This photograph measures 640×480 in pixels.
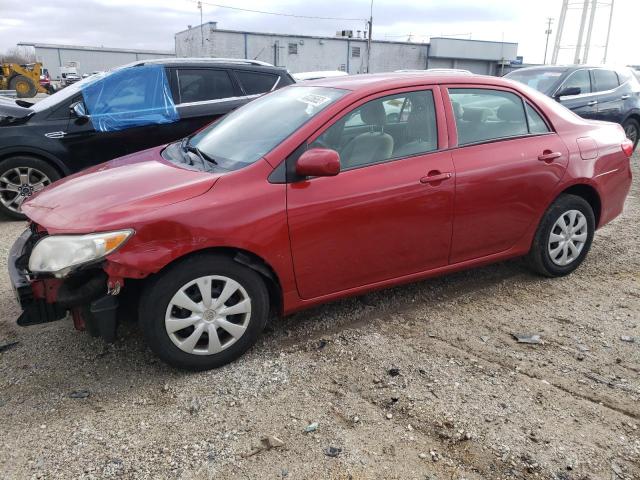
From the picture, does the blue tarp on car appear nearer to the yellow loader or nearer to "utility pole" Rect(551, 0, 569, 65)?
the yellow loader

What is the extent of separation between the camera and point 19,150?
5809 mm

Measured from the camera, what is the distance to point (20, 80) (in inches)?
1101

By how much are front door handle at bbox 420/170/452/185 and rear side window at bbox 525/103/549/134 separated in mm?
1026

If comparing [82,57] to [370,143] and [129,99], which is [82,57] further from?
[370,143]

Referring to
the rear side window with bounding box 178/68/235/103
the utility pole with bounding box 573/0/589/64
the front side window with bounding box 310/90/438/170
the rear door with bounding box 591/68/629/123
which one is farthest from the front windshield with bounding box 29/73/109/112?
the utility pole with bounding box 573/0/589/64

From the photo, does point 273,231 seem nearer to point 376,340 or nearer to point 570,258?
point 376,340

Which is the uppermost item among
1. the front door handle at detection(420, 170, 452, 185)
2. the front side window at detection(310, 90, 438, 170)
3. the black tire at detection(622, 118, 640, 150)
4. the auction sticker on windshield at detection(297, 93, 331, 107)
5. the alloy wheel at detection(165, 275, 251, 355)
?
the auction sticker on windshield at detection(297, 93, 331, 107)

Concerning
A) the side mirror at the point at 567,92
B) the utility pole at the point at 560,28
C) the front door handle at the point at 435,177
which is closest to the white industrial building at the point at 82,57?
the utility pole at the point at 560,28

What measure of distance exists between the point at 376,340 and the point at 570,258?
2040mm

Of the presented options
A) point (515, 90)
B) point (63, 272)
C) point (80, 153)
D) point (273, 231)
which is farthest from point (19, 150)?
point (515, 90)

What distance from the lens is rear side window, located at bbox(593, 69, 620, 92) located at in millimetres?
9695

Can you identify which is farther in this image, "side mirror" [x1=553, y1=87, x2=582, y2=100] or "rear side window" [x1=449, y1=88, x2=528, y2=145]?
"side mirror" [x1=553, y1=87, x2=582, y2=100]

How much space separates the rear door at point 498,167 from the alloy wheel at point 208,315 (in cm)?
159

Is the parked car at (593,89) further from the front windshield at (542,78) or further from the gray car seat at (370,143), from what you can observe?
the gray car seat at (370,143)
